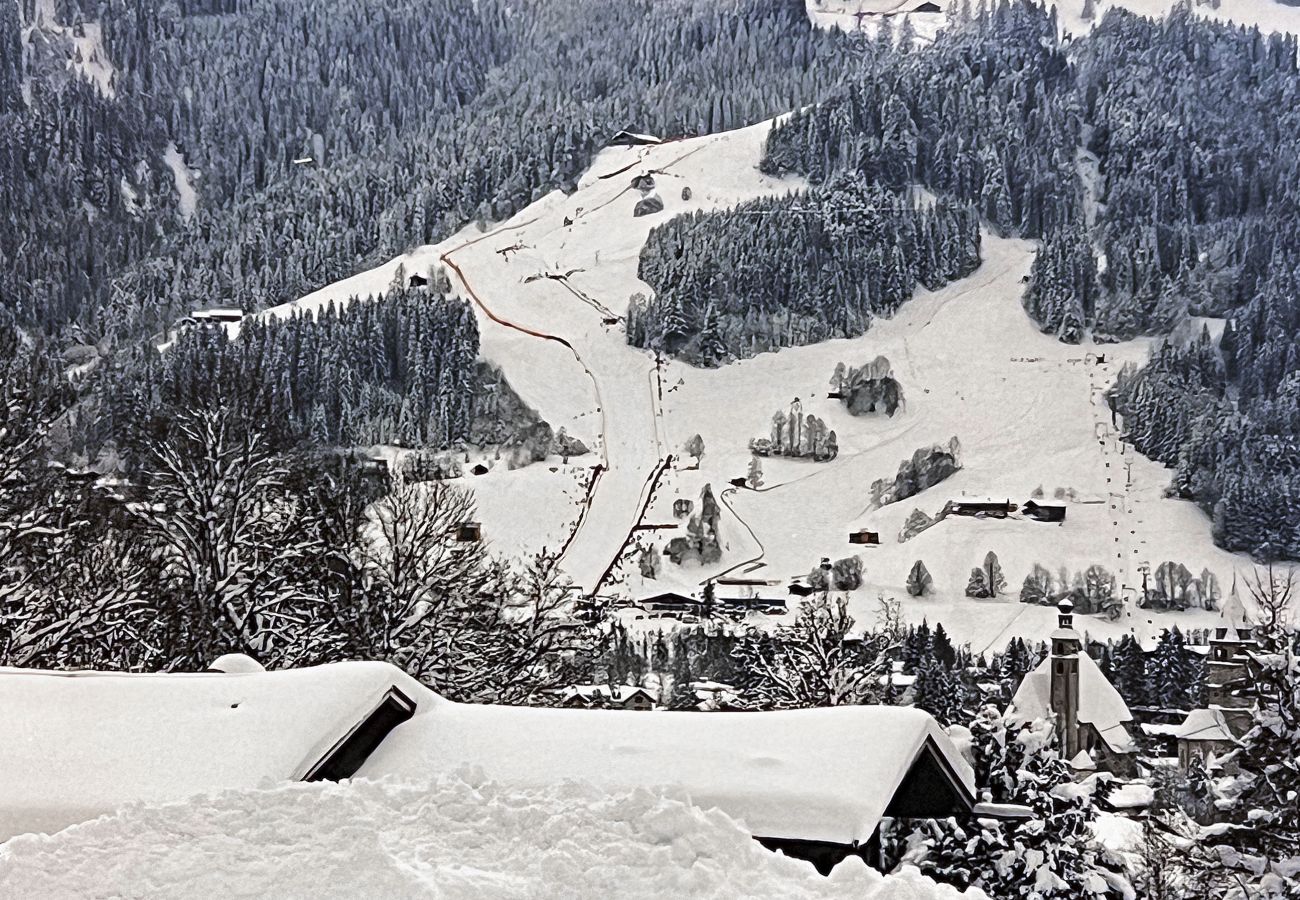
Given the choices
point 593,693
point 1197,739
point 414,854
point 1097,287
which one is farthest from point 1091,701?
point 1097,287

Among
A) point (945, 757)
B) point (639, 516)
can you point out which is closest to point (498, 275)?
point (639, 516)

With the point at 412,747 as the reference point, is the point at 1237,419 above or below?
below

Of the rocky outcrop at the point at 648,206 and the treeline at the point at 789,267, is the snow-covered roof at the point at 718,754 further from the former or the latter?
the rocky outcrop at the point at 648,206

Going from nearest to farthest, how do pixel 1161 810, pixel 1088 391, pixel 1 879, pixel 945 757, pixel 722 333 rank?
pixel 1 879 < pixel 945 757 < pixel 1161 810 < pixel 1088 391 < pixel 722 333

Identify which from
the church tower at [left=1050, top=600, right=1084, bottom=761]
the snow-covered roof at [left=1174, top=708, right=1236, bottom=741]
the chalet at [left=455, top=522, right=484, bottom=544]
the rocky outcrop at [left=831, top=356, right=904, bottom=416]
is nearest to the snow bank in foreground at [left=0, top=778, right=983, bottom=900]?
the chalet at [left=455, top=522, right=484, bottom=544]

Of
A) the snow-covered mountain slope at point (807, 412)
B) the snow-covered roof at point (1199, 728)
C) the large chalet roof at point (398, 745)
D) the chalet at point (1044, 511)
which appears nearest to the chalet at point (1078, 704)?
the snow-covered roof at point (1199, 728)

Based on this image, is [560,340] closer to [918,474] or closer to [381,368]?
[381,368]

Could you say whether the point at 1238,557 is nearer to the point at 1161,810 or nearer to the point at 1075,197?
the point at 1075,197

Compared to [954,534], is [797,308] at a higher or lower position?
higher
